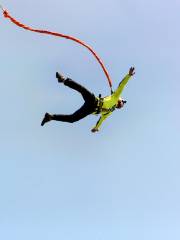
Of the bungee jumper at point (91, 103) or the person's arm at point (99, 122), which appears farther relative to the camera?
the person's arm at point (99, 122)

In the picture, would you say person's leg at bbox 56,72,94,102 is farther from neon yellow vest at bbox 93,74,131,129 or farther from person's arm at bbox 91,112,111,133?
person's arm at bbox 91,112,111,133

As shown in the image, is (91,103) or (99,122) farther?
(99,122)

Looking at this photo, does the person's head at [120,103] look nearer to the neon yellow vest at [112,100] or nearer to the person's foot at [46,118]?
the neon yellow vest at [112,100]

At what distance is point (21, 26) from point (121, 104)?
259 inches

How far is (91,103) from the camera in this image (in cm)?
2400

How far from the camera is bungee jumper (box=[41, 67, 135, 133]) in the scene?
76.4 ft

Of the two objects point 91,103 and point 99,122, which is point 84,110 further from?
point 99,122

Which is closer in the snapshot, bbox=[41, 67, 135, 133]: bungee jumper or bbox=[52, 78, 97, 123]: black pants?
bbox=[41, 67, 135, 133]: bungee jumper

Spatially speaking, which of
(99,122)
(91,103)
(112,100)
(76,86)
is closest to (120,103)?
(112,100)

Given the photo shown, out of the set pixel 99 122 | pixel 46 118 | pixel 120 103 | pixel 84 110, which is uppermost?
pixel 120 103

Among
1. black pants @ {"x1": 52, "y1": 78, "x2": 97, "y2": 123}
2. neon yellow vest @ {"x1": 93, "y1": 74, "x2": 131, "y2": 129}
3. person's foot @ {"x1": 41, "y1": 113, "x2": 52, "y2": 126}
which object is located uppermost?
neon yellow vest @ {"x1": 93, "y1": 74, "x2": 131, "y2": 129}

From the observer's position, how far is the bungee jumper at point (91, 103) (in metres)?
23.3

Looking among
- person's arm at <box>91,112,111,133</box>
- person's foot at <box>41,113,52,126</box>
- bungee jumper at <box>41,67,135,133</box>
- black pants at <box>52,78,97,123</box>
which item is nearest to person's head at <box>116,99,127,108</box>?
bungee jumper at <box>41,67,135,133</box>

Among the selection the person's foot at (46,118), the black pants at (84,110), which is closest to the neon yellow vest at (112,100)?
the black pants at (84,110)
